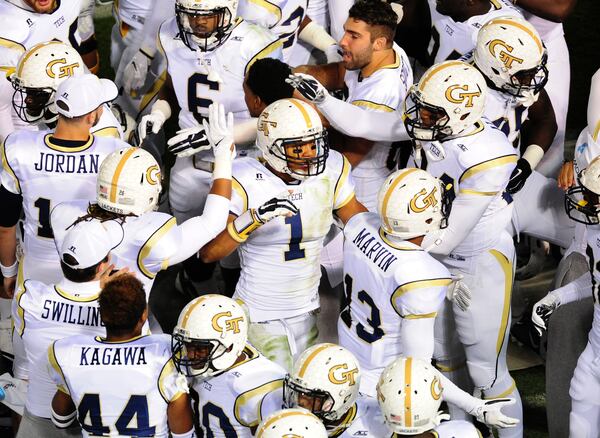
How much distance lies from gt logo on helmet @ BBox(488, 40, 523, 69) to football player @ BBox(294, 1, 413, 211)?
0.66m

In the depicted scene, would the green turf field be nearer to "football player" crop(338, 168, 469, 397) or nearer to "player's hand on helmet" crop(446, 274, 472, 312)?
"player's hand on helmet" crop(446, 274, 472, 312)

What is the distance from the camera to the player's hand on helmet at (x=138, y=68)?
24.8ft

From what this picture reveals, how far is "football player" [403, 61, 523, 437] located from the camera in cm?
605

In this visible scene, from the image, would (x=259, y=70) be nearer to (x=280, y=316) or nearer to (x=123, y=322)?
(x=280, y=316)

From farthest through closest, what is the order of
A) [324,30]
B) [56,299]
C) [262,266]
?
[324,30]
[262,266]
[56,299]

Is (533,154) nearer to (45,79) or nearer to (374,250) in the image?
(374,250)

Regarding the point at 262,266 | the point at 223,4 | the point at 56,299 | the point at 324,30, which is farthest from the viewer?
the point at 324,30

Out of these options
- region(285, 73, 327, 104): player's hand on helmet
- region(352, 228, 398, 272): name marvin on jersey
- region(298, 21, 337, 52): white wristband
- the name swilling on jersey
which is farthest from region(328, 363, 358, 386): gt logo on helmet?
region(298, 21, 337, 52): white wristband

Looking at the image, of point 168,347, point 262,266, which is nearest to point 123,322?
point 168,347

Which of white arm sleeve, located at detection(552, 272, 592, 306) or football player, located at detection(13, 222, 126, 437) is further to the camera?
white arm sleeve, located at detection(552, 272, 592, 306)

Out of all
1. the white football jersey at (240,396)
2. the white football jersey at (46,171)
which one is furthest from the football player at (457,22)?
the white football jersey at (240,396)

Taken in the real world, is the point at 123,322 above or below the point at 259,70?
below

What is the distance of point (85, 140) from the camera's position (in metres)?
6.05

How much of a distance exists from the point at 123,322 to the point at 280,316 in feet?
3.80
